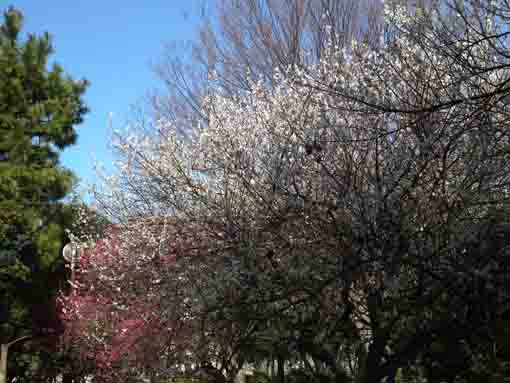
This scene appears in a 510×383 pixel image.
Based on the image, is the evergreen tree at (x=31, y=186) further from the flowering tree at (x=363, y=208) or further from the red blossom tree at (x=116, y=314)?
the flowering tree at (x=363, y=208)

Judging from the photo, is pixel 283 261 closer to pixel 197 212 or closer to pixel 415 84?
pixel 197 212

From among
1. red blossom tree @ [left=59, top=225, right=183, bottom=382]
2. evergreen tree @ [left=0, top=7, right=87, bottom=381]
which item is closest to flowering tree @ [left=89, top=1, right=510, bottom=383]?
red blossom tree @ [left=59, top=225, right=183, bottom=382]

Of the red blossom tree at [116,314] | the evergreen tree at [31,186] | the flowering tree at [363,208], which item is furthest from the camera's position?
the evergreen tree at [31,186]

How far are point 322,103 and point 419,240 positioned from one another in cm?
164

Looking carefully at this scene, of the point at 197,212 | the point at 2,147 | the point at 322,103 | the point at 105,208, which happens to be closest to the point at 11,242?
the point at 2,147

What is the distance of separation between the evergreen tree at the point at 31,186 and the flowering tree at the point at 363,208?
6.49 meters

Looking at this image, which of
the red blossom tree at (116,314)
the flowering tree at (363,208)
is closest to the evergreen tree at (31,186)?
the red blossom tree at (116,314)

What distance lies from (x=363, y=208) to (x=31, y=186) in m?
8.83

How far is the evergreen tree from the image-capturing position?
11.7 m

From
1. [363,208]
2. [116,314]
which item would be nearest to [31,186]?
[116,314]

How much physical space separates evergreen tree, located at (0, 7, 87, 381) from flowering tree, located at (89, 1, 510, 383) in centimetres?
649

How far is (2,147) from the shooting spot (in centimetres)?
1187

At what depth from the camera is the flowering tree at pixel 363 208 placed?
4.56 meters

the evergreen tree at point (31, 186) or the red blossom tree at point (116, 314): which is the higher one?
the evergreen tree at point (31, 186)
